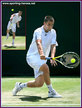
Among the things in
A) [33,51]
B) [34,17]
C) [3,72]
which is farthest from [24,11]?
[33,51]

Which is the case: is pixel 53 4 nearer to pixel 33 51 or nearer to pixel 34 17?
pixel 34 17

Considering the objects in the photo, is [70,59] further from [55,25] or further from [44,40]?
[55,25]

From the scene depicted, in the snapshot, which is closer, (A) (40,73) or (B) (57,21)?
(A) (40,73)

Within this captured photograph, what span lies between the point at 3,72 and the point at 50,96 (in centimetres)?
381

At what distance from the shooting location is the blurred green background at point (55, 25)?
8828 mm

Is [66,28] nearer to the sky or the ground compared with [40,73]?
nearer to the sky

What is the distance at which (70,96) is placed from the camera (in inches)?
226

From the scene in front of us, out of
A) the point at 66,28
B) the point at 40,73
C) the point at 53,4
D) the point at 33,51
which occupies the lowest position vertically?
the point at 40,73

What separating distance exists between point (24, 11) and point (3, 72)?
1.82 m

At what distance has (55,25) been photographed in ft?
29.2

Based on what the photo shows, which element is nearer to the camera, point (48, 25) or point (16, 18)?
point (48, 25)

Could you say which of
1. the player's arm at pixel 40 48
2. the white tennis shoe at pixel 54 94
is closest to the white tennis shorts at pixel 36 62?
the player's arm at pixel 40 48

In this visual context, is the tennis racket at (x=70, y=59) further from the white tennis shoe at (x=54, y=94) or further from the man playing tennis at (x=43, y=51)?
the white tennis shoe at (x=54, y=94)

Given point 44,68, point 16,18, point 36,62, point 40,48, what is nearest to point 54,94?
point 44,68
